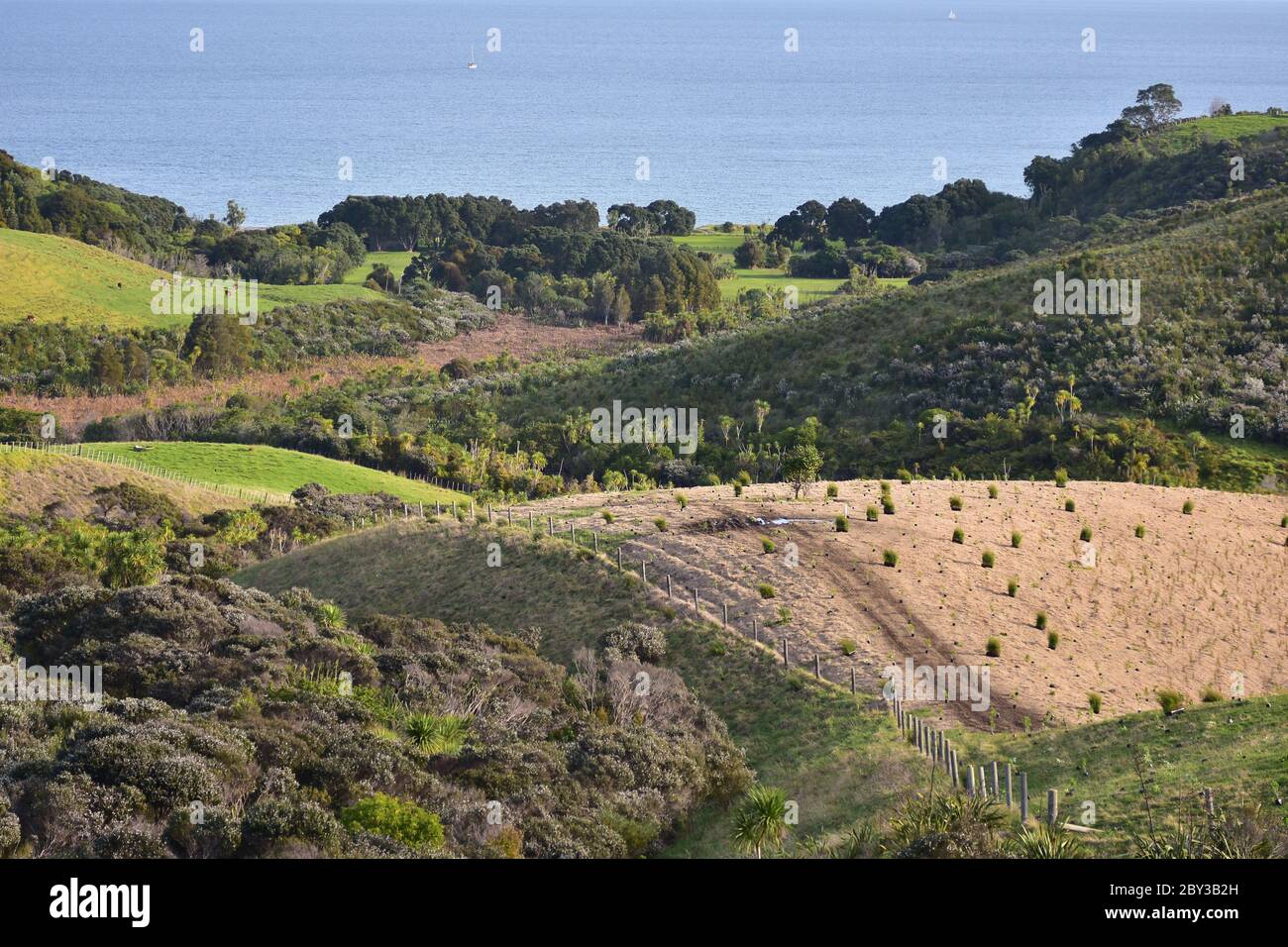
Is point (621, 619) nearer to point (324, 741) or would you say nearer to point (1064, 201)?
point (324, 741)

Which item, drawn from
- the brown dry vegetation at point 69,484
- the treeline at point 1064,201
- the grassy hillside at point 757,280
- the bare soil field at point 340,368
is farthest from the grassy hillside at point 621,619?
the grassy hillside at point 757,280

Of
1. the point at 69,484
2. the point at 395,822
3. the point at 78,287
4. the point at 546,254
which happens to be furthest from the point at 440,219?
the point at 395,822

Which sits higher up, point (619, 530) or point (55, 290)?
point (55, 290)

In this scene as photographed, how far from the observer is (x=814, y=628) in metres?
31.2

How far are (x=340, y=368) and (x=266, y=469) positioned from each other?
128 feet

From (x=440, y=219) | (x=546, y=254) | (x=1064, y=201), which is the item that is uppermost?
(x=440, y=219)

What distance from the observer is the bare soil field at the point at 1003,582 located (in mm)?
29969

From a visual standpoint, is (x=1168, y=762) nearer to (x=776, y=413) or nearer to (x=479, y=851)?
(x=479, y=851)

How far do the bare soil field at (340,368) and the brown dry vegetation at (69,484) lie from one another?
1951cm

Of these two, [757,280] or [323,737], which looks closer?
[323,737]

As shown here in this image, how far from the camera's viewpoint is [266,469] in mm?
56781
